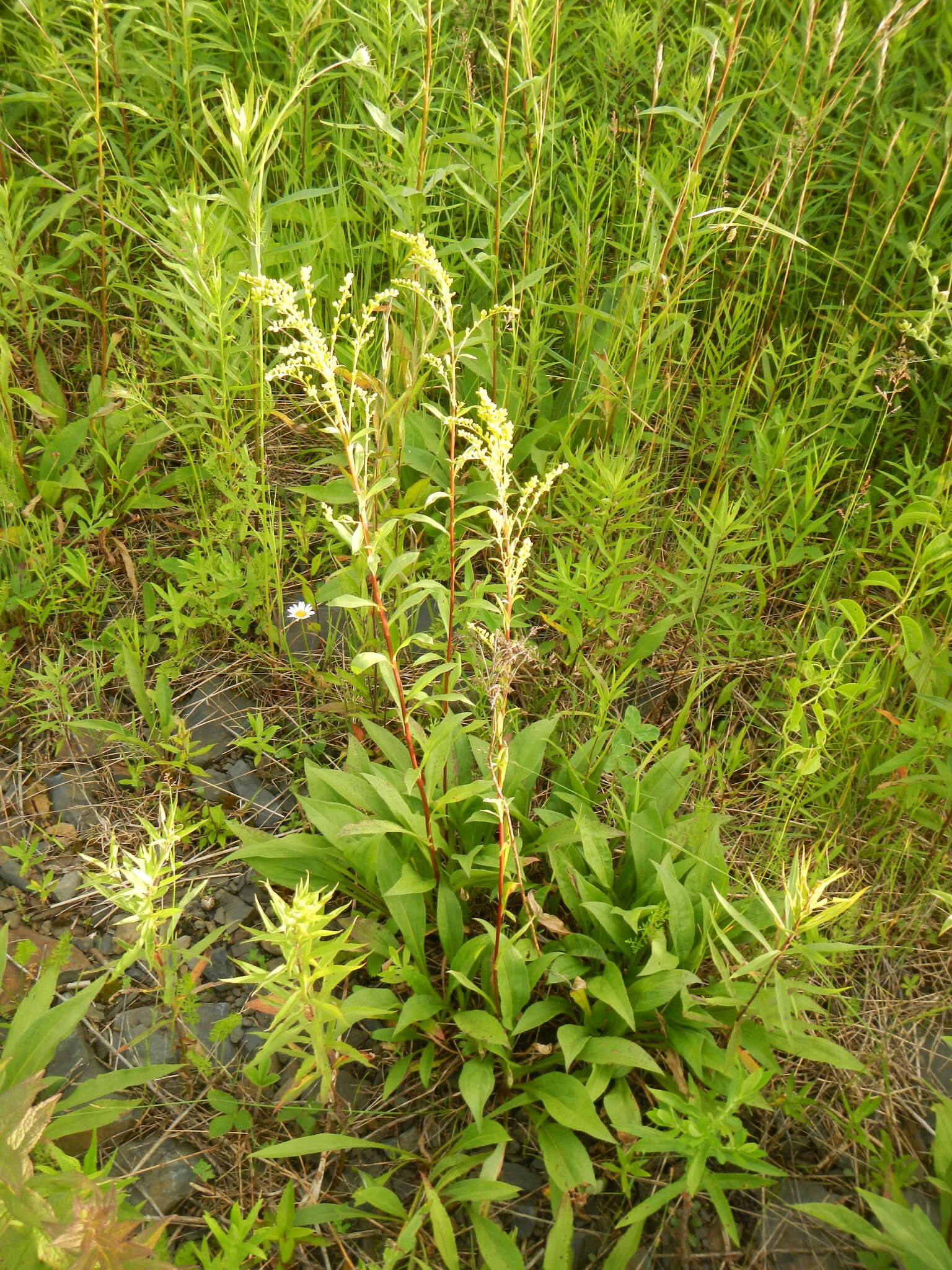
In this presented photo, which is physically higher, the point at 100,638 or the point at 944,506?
the point at 944,506

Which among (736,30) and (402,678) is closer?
(736,30)

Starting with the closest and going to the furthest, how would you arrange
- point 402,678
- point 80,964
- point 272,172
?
point 80,964 < point 402,678 < point 272,172

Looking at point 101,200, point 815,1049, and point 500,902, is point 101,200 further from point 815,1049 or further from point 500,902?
point 815,1049

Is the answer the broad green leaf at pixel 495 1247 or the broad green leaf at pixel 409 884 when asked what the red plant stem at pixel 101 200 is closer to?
the broad green leaf at pixel 409 884

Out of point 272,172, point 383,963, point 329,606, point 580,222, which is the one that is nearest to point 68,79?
point 272,172

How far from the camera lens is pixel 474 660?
2.31 m

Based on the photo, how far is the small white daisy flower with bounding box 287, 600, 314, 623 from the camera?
265 cm

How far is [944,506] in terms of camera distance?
2244 mm

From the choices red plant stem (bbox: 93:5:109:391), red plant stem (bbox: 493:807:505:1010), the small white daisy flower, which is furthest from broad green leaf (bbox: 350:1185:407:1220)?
red plant stem (bbox: 93:5:109:391)

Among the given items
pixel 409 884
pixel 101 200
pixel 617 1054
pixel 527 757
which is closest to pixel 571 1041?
pixel 617 1054

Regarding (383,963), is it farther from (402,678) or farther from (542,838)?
(402,678)

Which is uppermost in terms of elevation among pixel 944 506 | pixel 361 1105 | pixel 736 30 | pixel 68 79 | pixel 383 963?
pixel 736 30

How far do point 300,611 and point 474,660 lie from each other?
62 centimetres

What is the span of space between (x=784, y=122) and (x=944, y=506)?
5.09 feet
